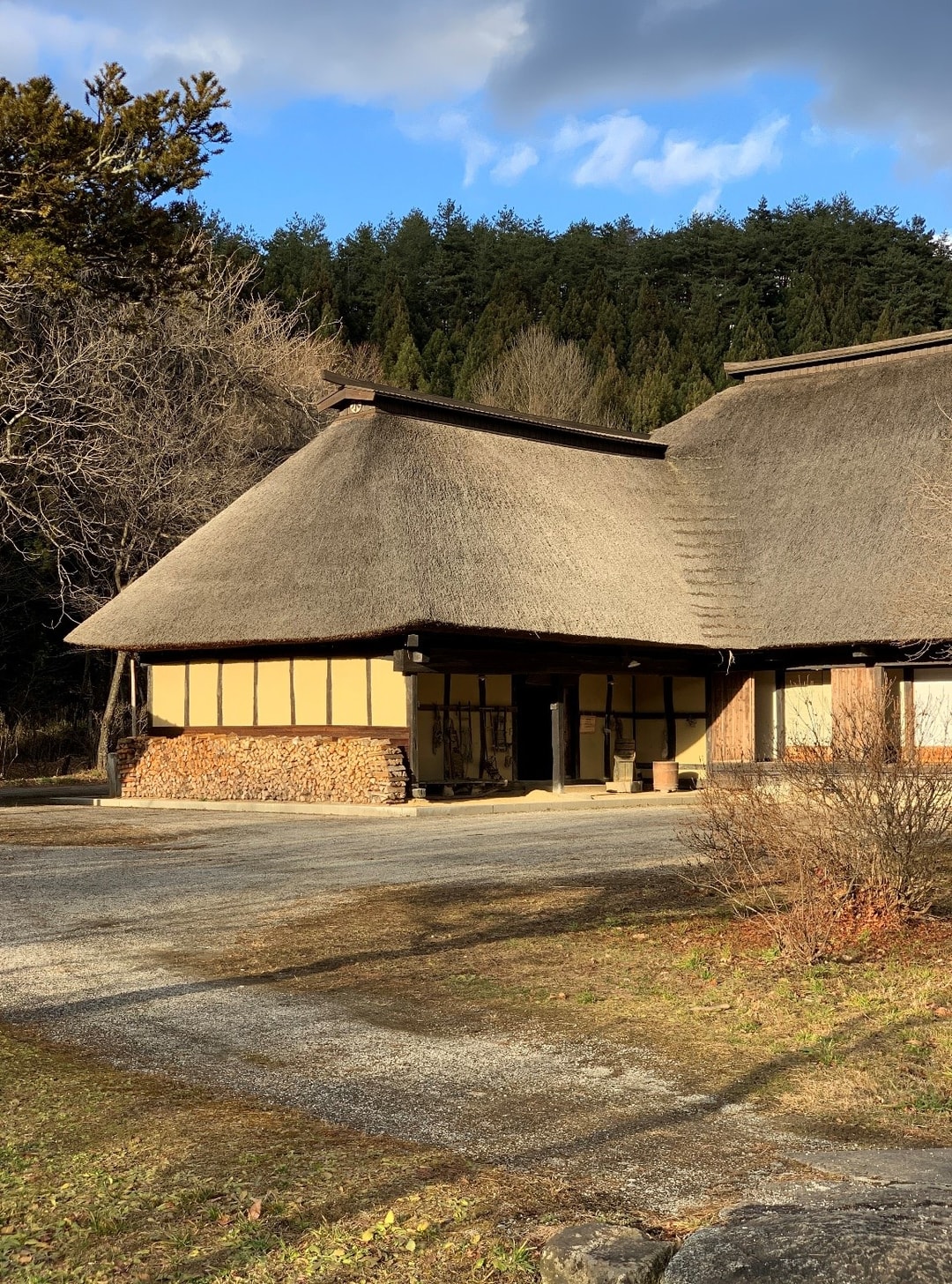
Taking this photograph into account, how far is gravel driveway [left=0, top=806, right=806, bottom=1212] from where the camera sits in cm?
528

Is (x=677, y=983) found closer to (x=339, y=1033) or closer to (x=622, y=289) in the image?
(x=339, y=1033)

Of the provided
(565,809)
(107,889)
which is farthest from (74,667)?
(107,889)

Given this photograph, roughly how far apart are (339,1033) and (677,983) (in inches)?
83.7

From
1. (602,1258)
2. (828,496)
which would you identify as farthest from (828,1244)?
(828,496)

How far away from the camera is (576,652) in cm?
2370

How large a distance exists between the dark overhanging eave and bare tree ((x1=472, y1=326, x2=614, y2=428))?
19681mm

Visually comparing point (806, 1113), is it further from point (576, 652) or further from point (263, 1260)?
point (576, 652)

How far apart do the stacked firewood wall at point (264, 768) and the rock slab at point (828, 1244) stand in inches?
668

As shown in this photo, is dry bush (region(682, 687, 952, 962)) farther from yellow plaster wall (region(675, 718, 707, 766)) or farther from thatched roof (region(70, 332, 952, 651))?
yellow plaster wall (region(675, 718, 707, 766))

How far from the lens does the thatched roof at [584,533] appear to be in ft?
72.5

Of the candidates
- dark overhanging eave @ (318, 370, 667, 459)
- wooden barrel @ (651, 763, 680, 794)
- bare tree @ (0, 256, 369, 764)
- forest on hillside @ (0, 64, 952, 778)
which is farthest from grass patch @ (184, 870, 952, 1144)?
bare tree @ (0, 256, 369, 764)

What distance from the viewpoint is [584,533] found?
2567cm

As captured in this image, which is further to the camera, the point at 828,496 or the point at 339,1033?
the point at 828,496

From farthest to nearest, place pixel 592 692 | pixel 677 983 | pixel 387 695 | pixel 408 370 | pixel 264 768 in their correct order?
pixel 408 370 → pixel 592 692 → pixel 264 768 → pixel 387 695 → pixel 677 983
